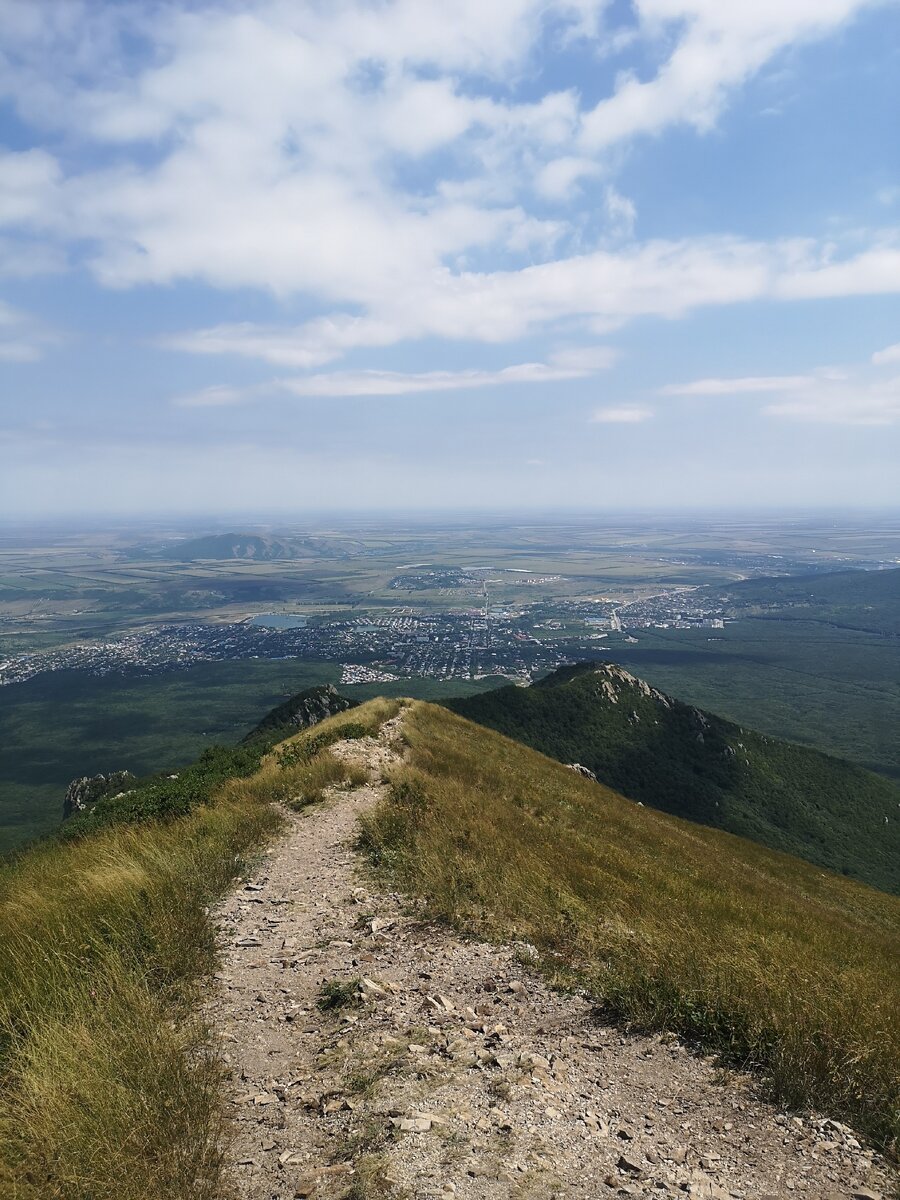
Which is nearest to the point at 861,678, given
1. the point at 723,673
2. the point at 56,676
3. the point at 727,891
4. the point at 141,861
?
the point at 723,673

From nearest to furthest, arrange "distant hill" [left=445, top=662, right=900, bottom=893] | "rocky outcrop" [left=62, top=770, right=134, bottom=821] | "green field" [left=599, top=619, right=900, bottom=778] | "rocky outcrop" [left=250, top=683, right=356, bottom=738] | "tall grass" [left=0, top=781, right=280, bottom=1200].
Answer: "tall grass" [left=0, top=781, right=280, bottom=1200]
"rocky outcrop" [left=62, top=770, right=134, bottom=821]
"rocky outcrop" [left=250, top=683, right=356, bottom=738]
"distant hill" [left=445, top=662, right=900, bottom=893]
"green field" [left=599, top=619, right=900, bottom=778]

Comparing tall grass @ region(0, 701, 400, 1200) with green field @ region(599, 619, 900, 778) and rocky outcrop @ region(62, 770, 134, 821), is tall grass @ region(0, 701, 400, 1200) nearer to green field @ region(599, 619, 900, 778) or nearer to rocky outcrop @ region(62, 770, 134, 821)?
rocky outcrop @ region(62, 770, 134, 821)

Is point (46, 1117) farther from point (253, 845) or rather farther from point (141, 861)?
point (253, 845)

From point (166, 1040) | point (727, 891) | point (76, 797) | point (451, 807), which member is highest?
point (166, 1040)

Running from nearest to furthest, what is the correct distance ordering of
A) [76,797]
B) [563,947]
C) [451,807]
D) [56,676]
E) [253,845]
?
[563,947] → [253,845] → [451,807] → [76,797] → [56,676]

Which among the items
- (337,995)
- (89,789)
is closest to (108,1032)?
(337,995)

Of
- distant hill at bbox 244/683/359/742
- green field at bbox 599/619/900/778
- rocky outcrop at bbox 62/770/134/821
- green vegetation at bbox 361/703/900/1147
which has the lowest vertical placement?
green field at bbox 599/619/900/778

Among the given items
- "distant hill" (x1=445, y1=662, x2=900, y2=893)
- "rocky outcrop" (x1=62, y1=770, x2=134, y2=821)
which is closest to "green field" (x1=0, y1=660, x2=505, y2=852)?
"rocky outcrop" (x1=62, y1=770, x2=134, y2=821)
